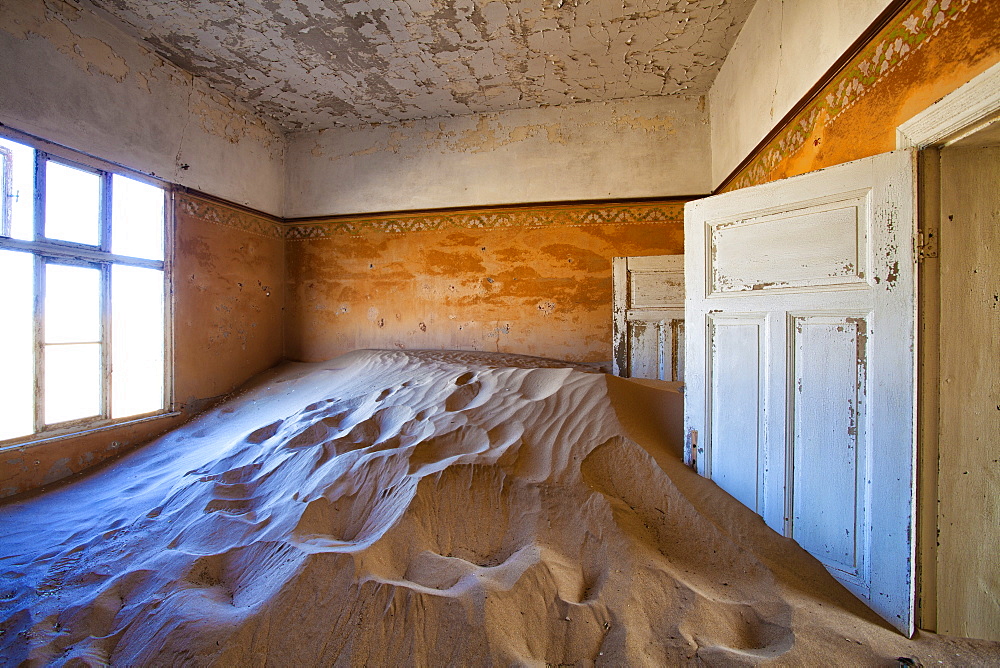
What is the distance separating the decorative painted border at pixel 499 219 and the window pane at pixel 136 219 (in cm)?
182

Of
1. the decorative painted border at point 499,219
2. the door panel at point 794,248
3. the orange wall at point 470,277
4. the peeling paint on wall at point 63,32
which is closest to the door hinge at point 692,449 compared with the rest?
the door panel at point 794,248

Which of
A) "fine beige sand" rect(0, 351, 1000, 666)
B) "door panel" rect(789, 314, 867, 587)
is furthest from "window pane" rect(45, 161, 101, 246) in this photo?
"door panel" rect(789, 314, 867, 587)

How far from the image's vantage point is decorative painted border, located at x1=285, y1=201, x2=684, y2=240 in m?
5.18

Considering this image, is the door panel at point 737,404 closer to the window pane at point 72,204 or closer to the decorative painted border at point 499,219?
the decorative painted border at point 499,219

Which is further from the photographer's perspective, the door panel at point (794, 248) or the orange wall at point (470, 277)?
the orange wall at point (470, 277)

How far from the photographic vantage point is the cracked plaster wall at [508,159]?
5.10 meters

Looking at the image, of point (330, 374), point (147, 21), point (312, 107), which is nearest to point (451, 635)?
point (330, 374)

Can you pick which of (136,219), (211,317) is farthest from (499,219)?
(136,219)

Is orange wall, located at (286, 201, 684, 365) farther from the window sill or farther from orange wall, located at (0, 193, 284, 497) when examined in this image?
the window sill

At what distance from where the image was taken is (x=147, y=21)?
3.82 metres

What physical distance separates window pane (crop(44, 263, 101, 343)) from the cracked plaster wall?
2689mm

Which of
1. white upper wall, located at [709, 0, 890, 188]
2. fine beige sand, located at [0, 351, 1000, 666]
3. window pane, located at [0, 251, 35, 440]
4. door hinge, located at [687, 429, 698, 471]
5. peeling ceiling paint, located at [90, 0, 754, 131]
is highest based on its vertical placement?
peeling ceiling paint, located at [90, 0, 754, 131]

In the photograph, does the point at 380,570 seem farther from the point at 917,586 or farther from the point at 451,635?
the point at 917,586

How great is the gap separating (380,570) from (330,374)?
3.54 m
